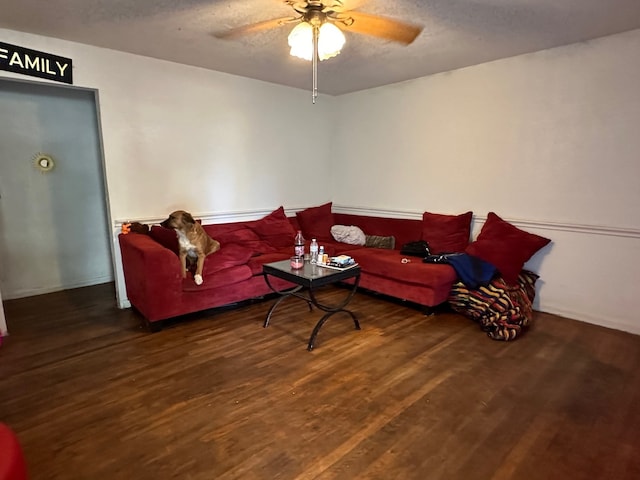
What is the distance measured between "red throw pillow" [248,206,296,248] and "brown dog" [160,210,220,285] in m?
0.99

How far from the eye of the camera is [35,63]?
296 centimetres

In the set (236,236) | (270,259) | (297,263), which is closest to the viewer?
(297,263)

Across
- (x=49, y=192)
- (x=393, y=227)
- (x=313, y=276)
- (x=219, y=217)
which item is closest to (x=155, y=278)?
(x=313, y=276)

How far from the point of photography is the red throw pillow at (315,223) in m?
4.78

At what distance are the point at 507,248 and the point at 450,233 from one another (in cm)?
63

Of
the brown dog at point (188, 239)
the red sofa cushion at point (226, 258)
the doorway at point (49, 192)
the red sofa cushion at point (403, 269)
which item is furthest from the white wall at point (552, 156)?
the doorway at point (49, 192)

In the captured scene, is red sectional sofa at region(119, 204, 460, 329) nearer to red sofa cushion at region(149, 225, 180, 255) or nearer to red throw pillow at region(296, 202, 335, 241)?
red sofa cushion at region(149, 225, 180, 255)

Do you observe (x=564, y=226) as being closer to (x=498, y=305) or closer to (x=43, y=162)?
(x=498, y=305)

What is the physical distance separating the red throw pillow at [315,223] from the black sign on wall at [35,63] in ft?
9.12

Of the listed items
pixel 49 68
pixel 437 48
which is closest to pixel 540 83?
pixel 437 48

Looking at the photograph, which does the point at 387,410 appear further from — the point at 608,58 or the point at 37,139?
the point at 37,139

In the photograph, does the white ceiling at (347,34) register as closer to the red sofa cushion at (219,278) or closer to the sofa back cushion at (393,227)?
the sofa back cushion at (393,227)

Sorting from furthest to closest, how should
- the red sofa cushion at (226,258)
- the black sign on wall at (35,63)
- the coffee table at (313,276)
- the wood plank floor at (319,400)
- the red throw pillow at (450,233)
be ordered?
1. the red throw pillow at (450,233)
2. the red sofa cushion at (226,258)
3. the black sign on wall at (35,63)
4. the coffee table at (313,276)
5. the wood plank floor at (319,400)

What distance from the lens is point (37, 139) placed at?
12.6 feet
